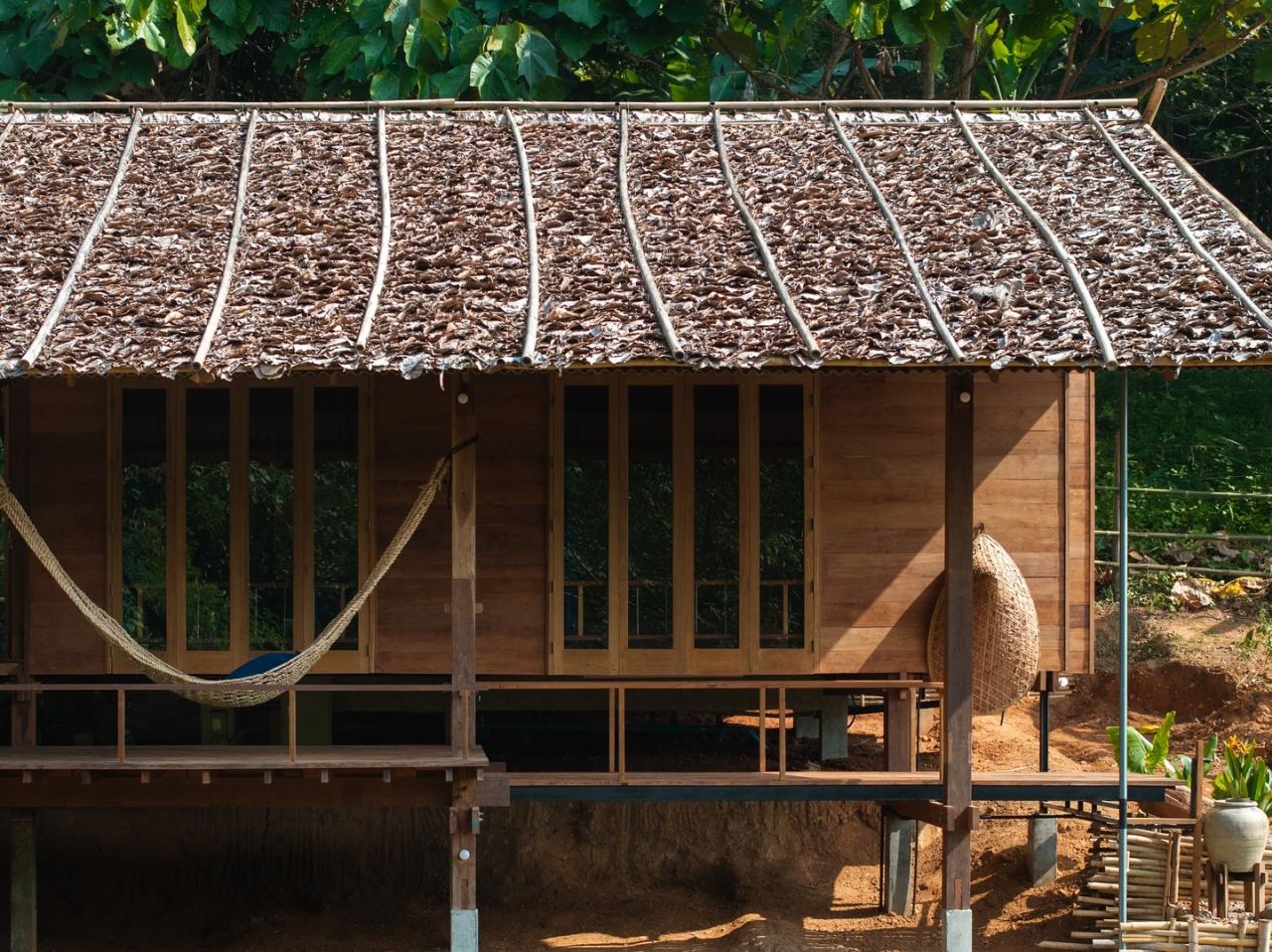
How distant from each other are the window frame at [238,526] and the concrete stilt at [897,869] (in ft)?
14.3

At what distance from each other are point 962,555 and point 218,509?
4901 mm

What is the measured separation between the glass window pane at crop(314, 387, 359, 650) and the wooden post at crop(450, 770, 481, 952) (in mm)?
1608

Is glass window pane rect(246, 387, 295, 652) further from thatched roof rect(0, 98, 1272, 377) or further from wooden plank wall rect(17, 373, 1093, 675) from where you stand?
thatched roof rect(0, 98, 1272, 377)

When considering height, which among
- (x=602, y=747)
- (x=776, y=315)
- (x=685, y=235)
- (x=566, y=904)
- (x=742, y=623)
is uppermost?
(x=685, y=235)

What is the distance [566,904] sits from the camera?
496 inches

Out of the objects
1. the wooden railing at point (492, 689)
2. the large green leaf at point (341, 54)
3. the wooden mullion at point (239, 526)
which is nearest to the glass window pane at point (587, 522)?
the wooden railing at point (492, 689)

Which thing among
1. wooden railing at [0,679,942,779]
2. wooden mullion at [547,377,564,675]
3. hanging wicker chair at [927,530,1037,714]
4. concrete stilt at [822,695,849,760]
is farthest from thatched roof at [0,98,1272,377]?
concrete stilt at [822,695,849,760]

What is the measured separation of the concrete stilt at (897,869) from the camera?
12164 mm

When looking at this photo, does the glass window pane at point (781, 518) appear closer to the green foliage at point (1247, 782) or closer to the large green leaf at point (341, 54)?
the green foliage at point (1247, 782)

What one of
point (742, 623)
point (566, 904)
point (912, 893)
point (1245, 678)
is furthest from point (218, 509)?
point (1245, 678)

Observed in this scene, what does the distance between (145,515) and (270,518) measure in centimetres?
84

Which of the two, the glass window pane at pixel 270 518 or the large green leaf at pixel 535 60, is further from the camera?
the large green leaf at pixel 535 60

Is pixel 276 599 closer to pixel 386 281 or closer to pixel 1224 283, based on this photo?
pixel 386 281

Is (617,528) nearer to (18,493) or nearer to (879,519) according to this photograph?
(879,519)
